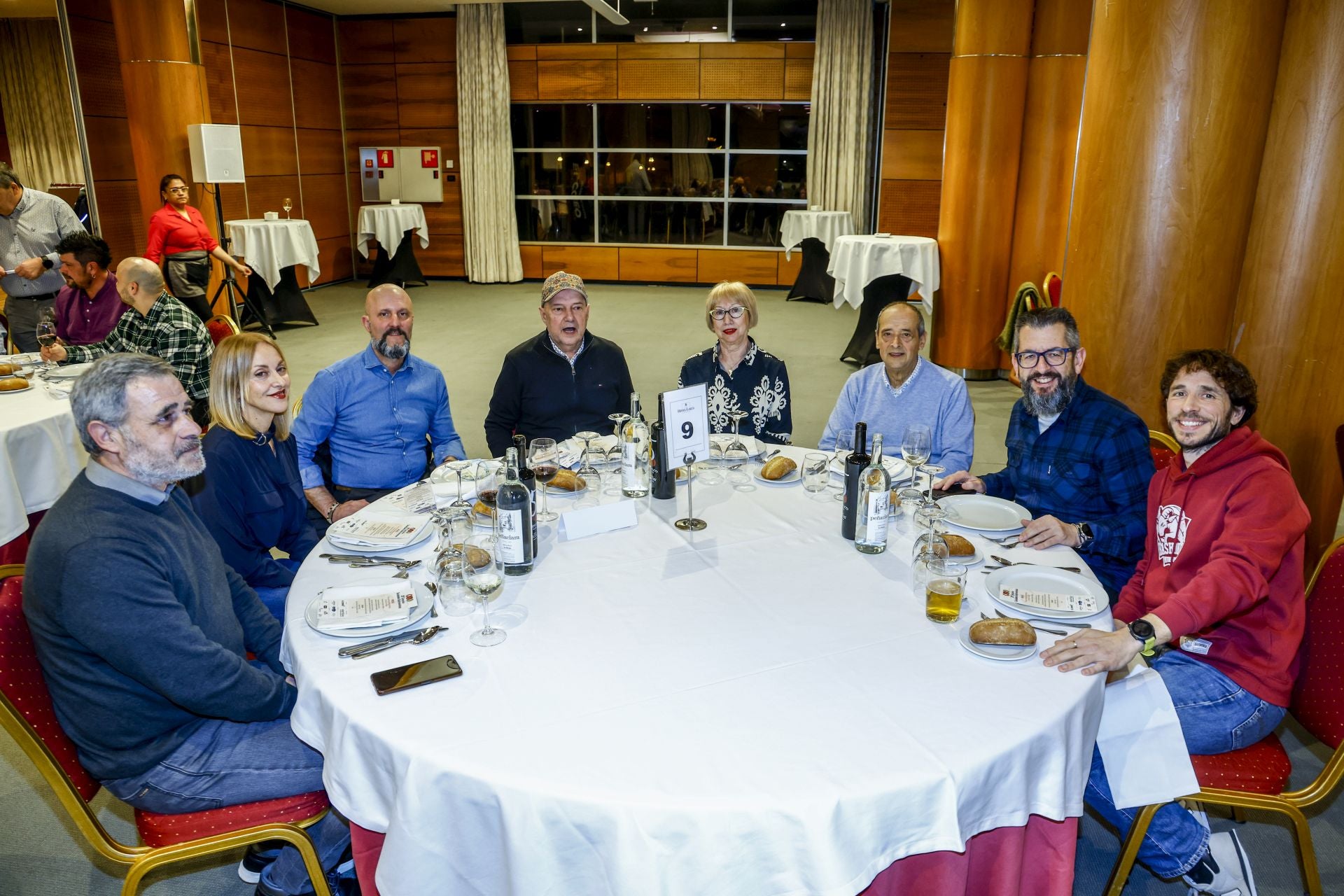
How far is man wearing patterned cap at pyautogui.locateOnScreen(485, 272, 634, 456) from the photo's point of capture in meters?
3.59

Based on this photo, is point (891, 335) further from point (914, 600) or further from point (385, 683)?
point (385, 683)

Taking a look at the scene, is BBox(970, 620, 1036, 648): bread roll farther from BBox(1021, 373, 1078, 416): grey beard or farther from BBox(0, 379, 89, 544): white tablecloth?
BBox(0, 379, 89, 544): white tablecloth

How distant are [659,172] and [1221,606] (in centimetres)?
1105

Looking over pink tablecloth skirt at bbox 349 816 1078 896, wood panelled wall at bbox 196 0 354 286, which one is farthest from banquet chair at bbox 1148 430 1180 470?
wood panelled wall at bbox 196 0 354 286

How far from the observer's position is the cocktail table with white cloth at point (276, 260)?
8.67m

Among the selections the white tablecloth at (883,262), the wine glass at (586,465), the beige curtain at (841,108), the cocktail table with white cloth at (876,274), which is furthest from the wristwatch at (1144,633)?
the beige curtain at (841,108)

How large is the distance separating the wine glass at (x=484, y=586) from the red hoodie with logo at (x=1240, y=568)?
130 cm

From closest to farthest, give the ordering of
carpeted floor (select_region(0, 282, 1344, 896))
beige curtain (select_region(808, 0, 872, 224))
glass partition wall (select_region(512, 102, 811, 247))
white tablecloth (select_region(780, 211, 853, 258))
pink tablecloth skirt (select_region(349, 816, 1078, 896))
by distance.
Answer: pink tablecloth skirt (select_region(349, 816, 1078, 896))
carpeted floor (select_region(0, 282, 1344, 896))
white tablecloth (select_region(780, 211, 853, 258))
beige curtain (select_region(808, 0, 872, 224))
glass partition wall (select_region(512, 102, 811, 247))

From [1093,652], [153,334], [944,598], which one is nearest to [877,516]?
[944,598]

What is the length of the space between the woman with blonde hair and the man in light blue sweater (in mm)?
1731

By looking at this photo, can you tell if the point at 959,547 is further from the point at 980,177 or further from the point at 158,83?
the point at 158,83

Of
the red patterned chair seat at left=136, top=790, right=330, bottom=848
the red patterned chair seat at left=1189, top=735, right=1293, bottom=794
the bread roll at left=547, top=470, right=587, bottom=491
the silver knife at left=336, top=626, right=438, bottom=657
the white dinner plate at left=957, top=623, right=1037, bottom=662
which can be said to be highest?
the bread roll at left=547, top=470, right=587, bottom=491

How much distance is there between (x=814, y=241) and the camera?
1049 centimetres

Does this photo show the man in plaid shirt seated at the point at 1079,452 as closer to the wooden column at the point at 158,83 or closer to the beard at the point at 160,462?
the beard at the point at 160,462
